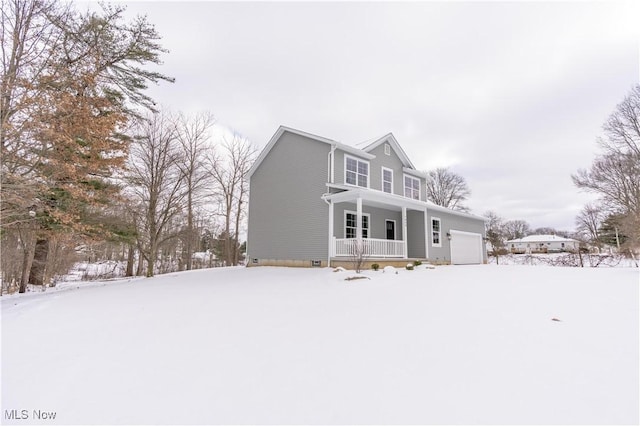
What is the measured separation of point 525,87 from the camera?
11367 mm

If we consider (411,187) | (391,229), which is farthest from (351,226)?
(411,187)

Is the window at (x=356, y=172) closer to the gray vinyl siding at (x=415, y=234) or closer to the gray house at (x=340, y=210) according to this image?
the gray house at (x=340, y=210)

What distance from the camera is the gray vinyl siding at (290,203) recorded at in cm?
1280

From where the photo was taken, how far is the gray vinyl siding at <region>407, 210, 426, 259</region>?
15.0 m

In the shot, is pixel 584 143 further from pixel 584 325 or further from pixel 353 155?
pixel 584 325

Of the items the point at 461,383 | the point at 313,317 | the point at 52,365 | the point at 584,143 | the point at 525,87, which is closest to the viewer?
the point at 461,383

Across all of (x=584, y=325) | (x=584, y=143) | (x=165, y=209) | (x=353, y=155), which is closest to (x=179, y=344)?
(x=584, y=325)

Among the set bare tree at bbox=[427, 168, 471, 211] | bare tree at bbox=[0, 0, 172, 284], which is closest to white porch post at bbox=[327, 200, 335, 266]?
bare tree at bbox=[0, 0, 172, 284]

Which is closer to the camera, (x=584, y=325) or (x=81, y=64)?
(x=584, y=325)

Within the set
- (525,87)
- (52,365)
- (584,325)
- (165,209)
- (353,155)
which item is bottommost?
(52,365)

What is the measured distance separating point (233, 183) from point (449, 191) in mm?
23972

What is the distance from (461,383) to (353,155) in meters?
12.4

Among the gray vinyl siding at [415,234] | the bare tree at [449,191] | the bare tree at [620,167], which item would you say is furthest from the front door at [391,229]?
the bare tree at [449,191]

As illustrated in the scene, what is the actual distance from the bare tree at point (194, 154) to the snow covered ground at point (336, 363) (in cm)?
1360
